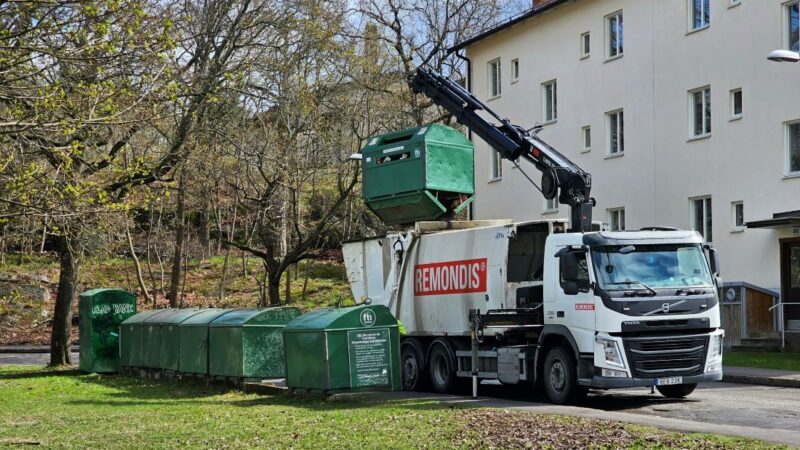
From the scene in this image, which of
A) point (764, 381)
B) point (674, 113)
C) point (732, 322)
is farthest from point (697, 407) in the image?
point (674, 113)

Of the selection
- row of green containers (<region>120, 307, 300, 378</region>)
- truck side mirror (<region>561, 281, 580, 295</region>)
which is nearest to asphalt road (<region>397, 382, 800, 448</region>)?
truck side mirror (<region>561, 281, 580, 295</region>)

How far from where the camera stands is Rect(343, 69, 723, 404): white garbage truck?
16.7 meters

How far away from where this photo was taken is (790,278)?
29.6m

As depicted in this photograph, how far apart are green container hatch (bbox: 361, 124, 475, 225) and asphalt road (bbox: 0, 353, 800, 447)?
3.82m

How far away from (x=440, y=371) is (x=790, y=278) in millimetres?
13499

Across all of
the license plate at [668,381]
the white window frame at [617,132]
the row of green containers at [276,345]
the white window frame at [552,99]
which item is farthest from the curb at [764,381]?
A: the white window frame at [552,99]

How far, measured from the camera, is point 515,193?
42.8m

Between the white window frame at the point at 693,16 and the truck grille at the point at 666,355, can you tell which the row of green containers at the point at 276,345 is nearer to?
the truck grille at the point at 666,355

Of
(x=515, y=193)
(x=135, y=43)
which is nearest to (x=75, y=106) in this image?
(x=135, y=43)

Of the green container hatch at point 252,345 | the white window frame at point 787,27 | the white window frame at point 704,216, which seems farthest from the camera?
the white window frame at point 704,216

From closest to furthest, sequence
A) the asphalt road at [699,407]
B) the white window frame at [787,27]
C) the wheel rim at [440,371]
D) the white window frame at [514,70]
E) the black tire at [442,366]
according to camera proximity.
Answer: the asphalt road at [699,407] → the black tire at [442,366] → the wheel rim at [440,371] → the white window frame at [787,27] → the white window frame at [514,70]

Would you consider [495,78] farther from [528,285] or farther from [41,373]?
[528,285]

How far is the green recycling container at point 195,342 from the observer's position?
22.2 meters

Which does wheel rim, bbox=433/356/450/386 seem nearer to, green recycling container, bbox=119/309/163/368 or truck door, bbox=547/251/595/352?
truck door, bbox=547/251/595/352
